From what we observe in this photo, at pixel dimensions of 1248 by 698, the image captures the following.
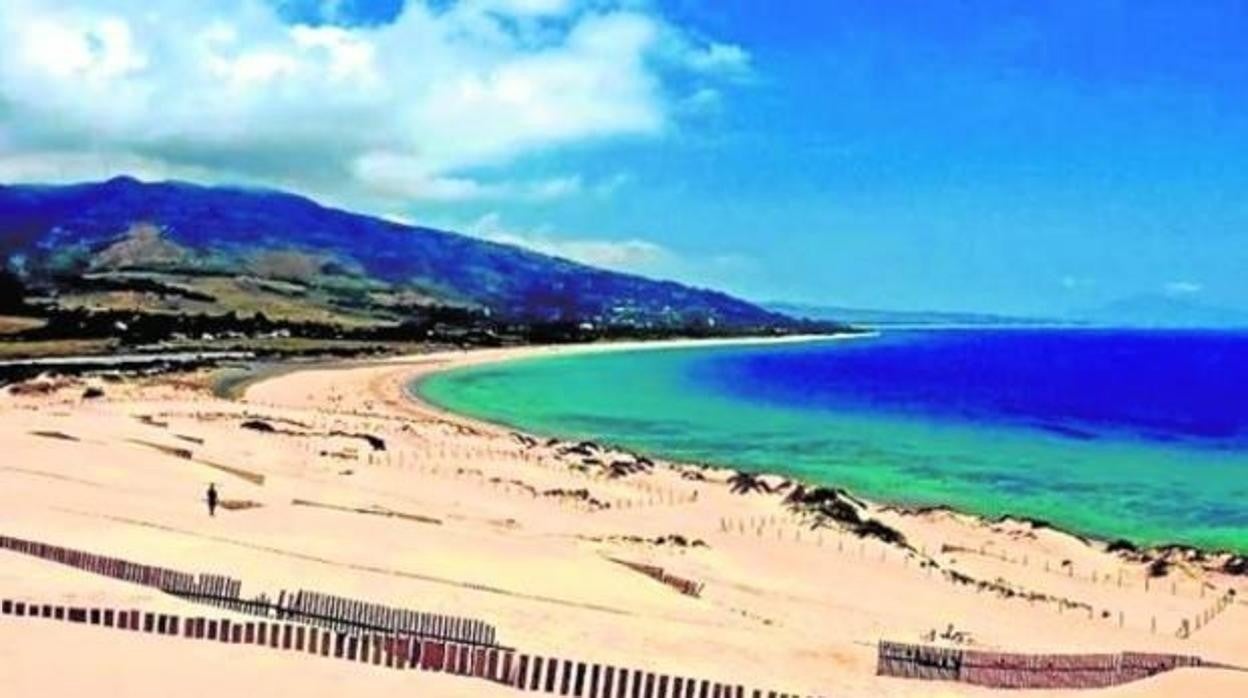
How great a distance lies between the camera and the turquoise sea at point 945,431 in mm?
65250

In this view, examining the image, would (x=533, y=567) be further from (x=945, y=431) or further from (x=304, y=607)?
(x=945, y=431)

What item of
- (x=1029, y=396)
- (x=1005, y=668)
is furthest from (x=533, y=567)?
(x=1029, y=396)

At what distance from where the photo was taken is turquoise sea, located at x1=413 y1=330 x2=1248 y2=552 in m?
65.2

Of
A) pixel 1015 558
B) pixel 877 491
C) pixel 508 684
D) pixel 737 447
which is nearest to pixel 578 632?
pixel 508 684

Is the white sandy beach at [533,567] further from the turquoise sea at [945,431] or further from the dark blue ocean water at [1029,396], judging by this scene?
the dark blue ocean water at [1029,396]

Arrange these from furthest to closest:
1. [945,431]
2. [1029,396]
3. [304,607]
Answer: [1029,396]
[945,431]
[304,607]

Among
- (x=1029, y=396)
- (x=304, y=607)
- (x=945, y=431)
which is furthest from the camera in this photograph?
(x=1029, y=396)

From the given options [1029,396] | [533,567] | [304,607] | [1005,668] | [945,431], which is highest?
[1029,396]


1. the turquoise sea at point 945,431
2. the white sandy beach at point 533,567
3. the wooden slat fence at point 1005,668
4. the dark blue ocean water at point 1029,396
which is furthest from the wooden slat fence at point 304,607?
the dark blue ocean water at point 1029,396

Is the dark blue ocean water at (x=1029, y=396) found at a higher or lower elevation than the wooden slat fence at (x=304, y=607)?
higher

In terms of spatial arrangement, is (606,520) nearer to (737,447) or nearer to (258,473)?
(258,473)

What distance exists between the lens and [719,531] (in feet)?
152

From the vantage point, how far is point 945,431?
324 feet

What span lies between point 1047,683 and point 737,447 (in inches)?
2330
